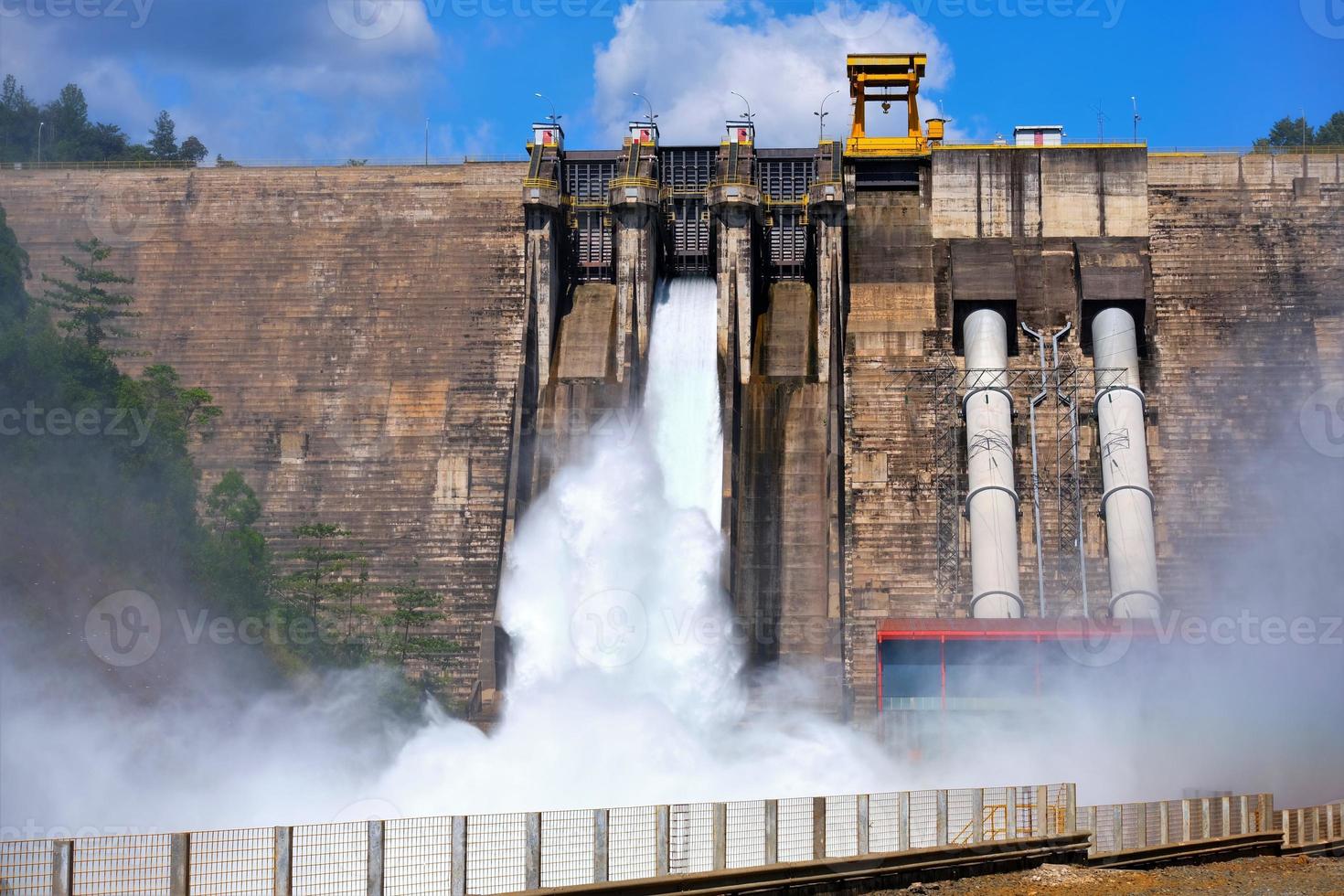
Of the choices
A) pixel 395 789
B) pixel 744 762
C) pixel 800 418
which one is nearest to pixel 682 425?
pixel 800 418

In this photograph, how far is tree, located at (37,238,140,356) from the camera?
5078 centimetres

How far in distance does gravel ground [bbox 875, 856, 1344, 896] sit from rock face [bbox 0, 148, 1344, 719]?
2008cm

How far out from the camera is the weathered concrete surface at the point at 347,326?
48.3 meters

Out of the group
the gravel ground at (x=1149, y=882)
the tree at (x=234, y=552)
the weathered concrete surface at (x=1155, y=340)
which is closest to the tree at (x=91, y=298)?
the tree at (x=234, y=552)

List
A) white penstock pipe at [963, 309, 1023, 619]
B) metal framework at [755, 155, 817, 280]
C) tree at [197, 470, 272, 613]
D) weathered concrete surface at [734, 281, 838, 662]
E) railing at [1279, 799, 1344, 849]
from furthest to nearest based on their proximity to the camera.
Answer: metal framework at [755, 155, 817, 280], white penstock pipe at [963, 309, 1023, 619], weathered concrete surface at [734, 281, 838, 662], tree at [197, 470, 272, 613], railing at [1279, 799, 1344, 849]

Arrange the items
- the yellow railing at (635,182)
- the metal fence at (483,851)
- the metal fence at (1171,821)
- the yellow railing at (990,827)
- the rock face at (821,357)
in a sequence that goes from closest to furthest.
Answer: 1. the metal fence at (483,851)
2. the yellow railing at (990,827)
3. the metal fence at (1171,821)
4. the rock face at (821,357)
5. the yellow railing at (635,182)

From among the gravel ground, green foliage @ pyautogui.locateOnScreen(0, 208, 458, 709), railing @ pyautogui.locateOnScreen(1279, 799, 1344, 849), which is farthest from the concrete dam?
the gravel ground

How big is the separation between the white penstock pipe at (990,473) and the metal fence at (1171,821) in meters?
16.6

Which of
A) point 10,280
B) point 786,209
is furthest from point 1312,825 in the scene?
point 10,280

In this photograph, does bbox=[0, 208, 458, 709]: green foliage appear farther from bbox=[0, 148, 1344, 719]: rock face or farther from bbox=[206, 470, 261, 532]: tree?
bbox=[0, 148, 1344, 719]: rock face

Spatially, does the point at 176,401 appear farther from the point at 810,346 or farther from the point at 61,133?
the point at 61,133

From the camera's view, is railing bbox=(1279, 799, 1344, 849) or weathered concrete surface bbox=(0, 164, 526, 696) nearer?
railing bbox=(1279, 799, 1344, 849)

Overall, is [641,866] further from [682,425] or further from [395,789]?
[682,425]

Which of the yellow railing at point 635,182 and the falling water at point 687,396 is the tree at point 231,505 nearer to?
the falling water at point 687,396
